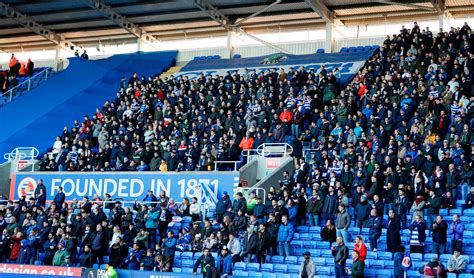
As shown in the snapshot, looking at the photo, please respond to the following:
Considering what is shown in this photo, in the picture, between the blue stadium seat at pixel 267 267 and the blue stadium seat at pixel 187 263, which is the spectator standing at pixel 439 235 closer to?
the blue stadium seat at pixel 267 267

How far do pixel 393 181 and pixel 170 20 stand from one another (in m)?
21.0

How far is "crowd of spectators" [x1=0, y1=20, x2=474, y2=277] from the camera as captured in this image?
21734 mm

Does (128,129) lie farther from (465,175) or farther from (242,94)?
(465,175)

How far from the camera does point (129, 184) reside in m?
29.2

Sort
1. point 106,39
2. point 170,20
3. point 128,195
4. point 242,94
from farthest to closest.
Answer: point 106,39 < point 170,20 < point 242,94 < point 128,195

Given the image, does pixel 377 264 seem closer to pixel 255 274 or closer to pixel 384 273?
pixel 384 273

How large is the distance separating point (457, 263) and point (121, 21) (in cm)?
2595

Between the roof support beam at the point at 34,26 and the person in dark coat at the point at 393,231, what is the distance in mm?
26517

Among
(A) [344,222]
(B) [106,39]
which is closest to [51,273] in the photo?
(A) [344,222]

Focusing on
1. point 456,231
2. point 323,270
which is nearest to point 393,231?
point 456,231

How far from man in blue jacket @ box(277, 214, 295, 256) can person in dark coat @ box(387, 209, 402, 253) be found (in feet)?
8.49

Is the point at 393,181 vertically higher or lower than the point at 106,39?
→ lower

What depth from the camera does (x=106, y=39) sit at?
44.1 m

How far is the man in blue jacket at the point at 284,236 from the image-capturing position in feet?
71.6
